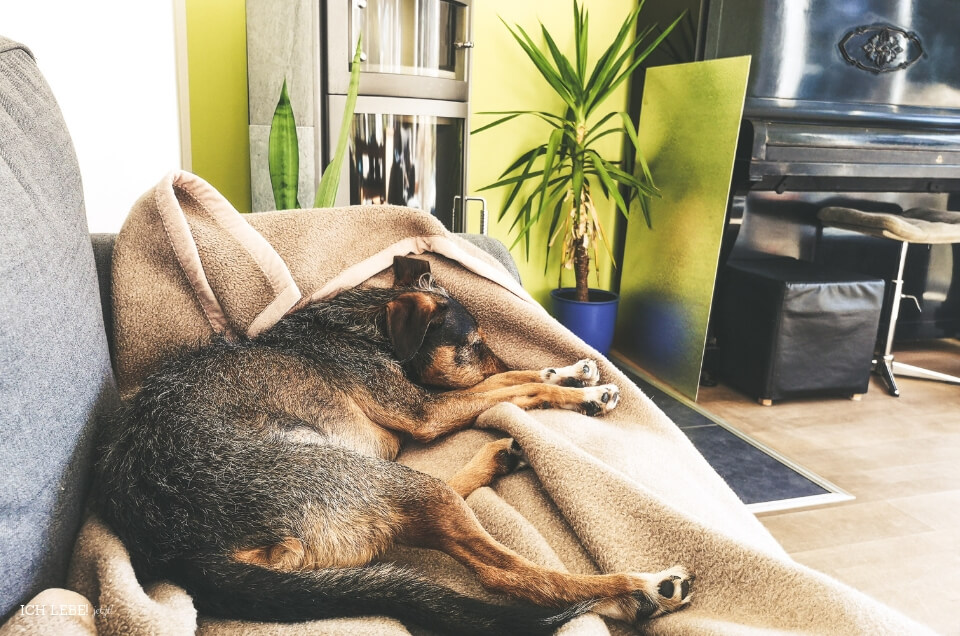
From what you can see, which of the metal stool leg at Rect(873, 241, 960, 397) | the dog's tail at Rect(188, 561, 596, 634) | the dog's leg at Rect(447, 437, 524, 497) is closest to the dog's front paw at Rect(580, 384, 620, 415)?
the dog's leg at Rect(447, 437, 524, 497)

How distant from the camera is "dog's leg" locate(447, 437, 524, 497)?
4.11 feet

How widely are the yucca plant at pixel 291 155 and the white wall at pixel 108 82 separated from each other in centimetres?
36

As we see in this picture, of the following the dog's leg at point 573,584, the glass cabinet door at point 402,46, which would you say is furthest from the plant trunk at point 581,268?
the dog's leg at point 573,584

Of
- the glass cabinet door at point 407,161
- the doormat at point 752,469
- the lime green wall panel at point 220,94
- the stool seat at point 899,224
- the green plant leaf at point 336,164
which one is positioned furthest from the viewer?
the stool seat at point 899,224

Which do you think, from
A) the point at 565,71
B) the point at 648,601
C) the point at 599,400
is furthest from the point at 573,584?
the point at 565,71

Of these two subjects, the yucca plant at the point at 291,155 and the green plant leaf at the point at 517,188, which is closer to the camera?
the yucca plant at the point at 291,155

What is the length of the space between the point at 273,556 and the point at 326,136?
1987mm

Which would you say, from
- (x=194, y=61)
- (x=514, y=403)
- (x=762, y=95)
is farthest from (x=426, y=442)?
(x=762, y=95)

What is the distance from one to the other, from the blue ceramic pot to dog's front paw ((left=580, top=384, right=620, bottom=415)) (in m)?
2.01

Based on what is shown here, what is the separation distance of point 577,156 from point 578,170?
0.29ft

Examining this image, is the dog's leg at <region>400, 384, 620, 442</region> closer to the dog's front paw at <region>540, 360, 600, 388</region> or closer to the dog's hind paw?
the dog's front paw at <region>540, 360, 600, 388</region>

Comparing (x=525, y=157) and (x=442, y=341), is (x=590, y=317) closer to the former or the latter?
(x=525, y=157)

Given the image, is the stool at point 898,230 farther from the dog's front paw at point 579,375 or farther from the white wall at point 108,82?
the white wall at point 108,82

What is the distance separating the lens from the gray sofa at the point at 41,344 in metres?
0.77
